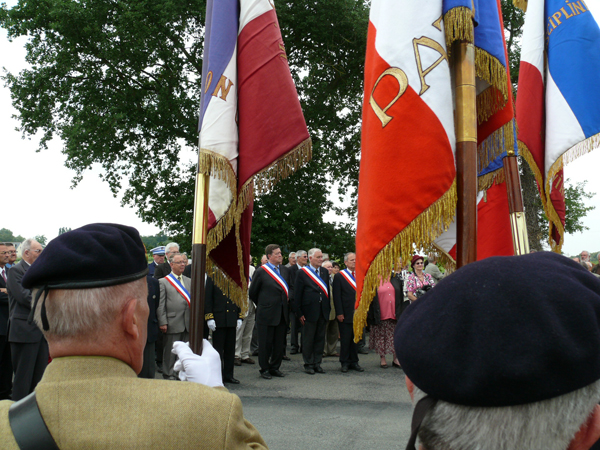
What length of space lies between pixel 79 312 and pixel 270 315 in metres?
6.64

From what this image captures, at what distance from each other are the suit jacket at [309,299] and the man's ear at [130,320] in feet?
23.4

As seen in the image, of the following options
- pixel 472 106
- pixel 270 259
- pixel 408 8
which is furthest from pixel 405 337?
pixel 270 259

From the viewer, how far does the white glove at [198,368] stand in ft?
6.21

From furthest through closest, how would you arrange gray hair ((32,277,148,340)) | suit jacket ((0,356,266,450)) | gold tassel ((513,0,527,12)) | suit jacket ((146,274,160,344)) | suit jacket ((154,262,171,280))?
suit jacket ((154,262,171,280)) → suit jacket ((146,274,160,344)) → gold tassel ((513,0,527,12)) → gray hair ((32,277,148,340)) → suit jacket ((0,356,266,450))

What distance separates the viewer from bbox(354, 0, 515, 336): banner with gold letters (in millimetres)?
2576

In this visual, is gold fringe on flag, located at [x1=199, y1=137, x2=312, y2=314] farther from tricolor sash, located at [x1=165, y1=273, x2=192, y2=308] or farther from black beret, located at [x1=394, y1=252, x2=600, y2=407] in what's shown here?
tricolor sash, located at [x1=165, y1=273, x2=192, y2=308]

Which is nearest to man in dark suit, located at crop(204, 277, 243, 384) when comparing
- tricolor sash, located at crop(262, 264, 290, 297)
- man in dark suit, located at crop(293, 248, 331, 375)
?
tricolor sash, located at crop(262, 264, 290, 297)

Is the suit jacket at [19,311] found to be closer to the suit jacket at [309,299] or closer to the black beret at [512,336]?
the suit jacket at [309,299]

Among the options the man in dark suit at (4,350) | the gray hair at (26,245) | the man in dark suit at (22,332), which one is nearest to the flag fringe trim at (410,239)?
the man in dark suit at (22,332)

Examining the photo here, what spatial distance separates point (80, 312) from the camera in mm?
1277

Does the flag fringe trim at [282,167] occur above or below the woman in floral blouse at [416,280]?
above

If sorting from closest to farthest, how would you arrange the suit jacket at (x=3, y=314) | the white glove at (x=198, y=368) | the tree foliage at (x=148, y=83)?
the white glove at (x=198, y=368) < the suit jacket at (x=3, y=314) < the tree foliage at (x=148, y=83)

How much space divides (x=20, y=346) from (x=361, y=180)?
4.66m

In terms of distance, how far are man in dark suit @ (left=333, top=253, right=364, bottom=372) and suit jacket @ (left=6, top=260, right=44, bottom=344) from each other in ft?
15.1
